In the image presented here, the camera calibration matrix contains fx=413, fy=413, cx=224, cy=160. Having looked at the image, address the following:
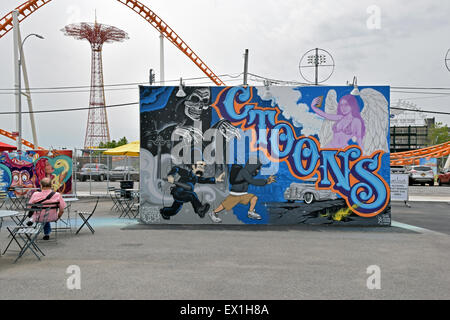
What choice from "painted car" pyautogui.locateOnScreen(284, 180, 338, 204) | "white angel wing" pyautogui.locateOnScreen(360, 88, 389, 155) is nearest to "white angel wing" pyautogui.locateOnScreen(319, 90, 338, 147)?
"white angel wing" pyautogui.locateOnScreen(360, 88, 389, 155)

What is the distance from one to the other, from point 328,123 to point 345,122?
486 mm

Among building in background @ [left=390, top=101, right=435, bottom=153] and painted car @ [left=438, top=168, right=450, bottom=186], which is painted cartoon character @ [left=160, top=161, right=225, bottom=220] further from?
building in background @ [left=390, top=101, right=435, bottom=153]

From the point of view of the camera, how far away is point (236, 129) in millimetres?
11828

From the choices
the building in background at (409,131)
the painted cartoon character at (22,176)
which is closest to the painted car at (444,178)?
the painted cartoon character at (22,176)

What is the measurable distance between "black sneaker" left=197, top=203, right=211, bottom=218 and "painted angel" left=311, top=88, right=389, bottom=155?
3766 mm

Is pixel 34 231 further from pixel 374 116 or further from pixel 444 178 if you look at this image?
pixel 444 178

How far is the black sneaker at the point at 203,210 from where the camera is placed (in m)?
11.9

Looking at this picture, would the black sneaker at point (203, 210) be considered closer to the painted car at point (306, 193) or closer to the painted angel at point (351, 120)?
the painted car at point (306, 193)

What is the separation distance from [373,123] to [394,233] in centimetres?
322

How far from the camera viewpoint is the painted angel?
1186 cm

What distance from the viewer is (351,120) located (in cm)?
1187
